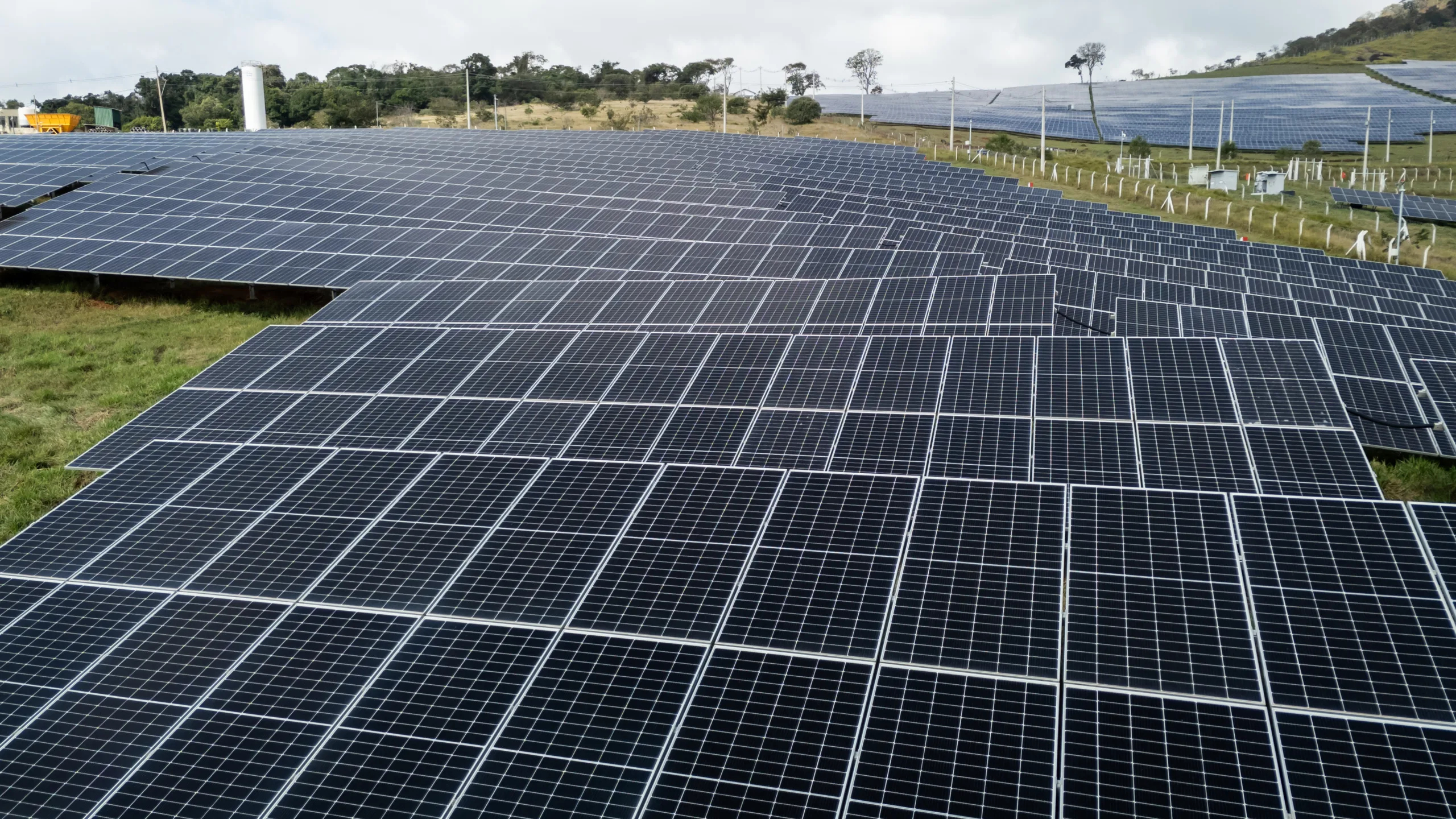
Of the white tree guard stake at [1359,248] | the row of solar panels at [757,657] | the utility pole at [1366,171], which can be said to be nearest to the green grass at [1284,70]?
the utility pole at [1366,171]

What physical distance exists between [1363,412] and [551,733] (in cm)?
1439

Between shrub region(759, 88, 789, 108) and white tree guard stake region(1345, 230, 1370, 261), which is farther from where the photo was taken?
shrub region(759, 88, 789, 108)

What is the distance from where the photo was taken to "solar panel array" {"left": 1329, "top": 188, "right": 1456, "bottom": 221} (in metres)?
58.1

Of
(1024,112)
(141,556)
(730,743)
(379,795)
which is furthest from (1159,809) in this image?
(1024,112)

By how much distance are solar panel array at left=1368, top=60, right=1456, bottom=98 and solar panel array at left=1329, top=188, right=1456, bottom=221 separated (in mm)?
69299

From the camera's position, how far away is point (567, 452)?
12875mm

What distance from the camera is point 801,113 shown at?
10475 cm

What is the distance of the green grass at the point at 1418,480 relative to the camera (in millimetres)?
14859

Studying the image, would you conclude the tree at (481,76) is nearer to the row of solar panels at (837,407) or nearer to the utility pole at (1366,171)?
the utility pole at (1366,171)

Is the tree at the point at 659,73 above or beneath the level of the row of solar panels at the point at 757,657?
above

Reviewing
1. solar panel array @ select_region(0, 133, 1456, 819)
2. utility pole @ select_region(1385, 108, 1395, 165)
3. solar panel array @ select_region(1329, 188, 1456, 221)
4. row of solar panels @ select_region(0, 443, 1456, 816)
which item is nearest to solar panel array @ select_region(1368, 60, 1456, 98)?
utility pole @ select_region(1385, 108, 1395, 165)

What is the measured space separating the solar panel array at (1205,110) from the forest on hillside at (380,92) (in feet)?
83.0

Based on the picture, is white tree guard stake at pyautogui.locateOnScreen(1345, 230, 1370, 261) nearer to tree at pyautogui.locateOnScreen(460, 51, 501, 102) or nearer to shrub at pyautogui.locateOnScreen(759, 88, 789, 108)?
shrub at pyautogui.locateOnScreen(759, 88, 789, 108)

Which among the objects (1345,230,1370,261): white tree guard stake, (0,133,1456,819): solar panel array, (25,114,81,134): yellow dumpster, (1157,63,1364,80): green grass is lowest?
(0,133,1456,819): solar panel array
